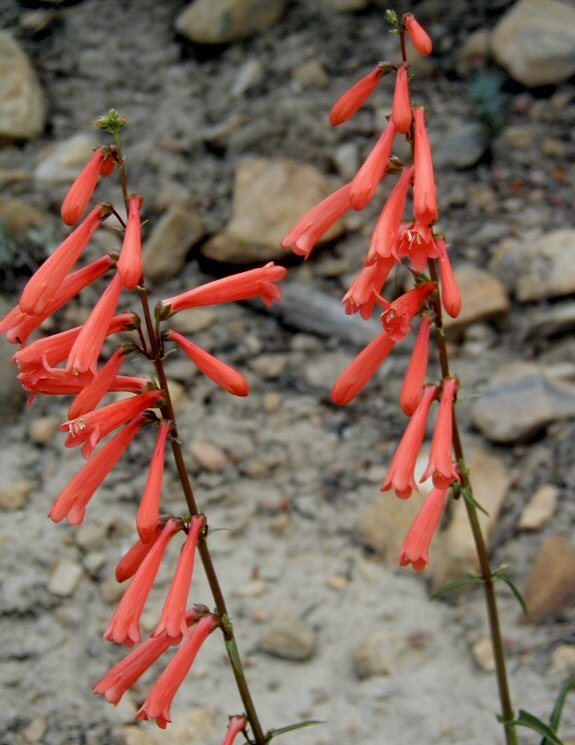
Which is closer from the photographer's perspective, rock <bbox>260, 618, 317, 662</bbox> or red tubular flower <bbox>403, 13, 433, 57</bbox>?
red tubular flower <bbox>403, 13, 433, 57</bbox>

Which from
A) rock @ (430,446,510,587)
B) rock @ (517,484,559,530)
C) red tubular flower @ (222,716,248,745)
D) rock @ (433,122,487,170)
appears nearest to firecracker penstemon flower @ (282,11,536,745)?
red tubular flower @ (222,716,248,745)

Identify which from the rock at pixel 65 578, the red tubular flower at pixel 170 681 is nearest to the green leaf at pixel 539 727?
the red tubular flower at pixel 170 681

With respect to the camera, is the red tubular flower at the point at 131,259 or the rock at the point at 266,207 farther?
the rock at the point at 266,207

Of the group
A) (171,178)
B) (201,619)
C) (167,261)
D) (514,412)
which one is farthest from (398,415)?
(201,619)

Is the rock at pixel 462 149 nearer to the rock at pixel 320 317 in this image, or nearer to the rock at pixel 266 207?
the rock at pixel 266 207

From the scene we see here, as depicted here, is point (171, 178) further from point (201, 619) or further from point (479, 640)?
point (201, 619)

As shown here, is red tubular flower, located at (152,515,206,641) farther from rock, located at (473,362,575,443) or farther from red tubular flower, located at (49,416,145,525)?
rock, located at (473,362,575,443)
